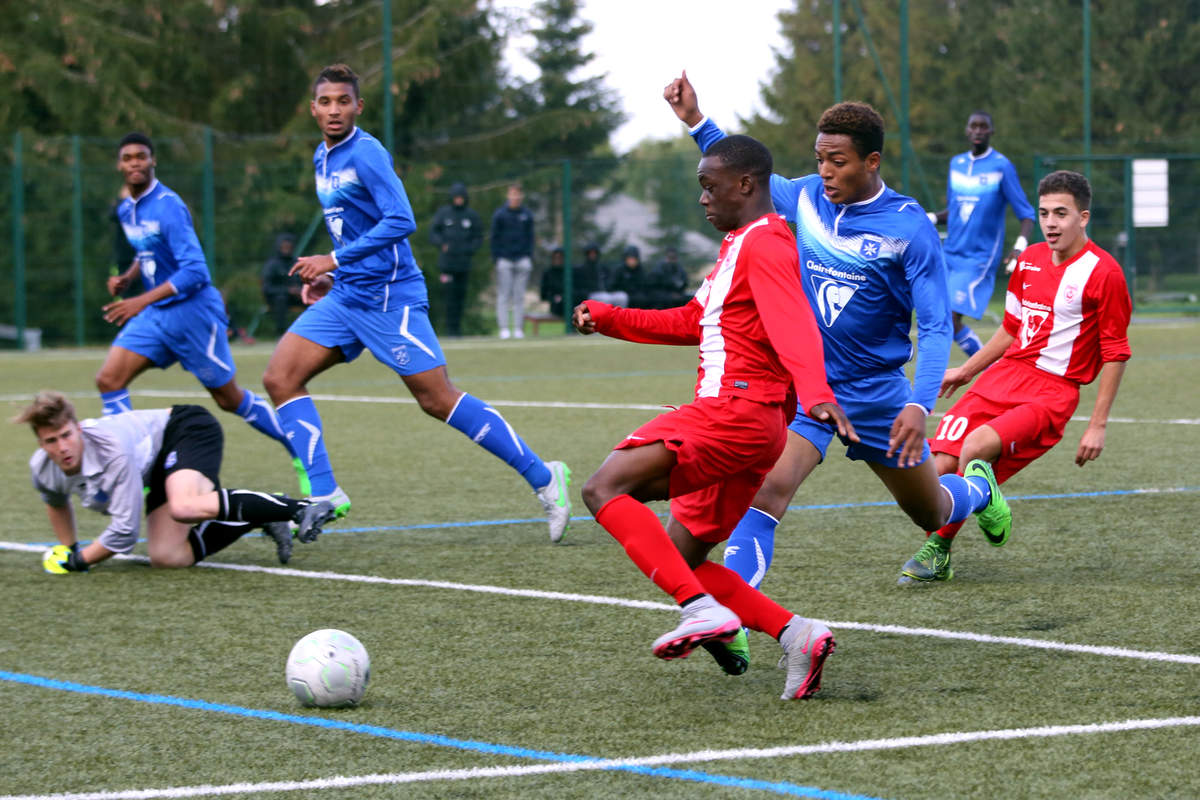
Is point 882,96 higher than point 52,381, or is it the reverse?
point 882,96

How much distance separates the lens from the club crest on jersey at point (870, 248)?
17.2 feet

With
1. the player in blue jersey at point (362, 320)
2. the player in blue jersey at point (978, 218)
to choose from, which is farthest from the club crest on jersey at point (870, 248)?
the player in blue jersey at point (978, 218)

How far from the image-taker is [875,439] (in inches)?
207

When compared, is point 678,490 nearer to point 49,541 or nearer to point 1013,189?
point 49,541

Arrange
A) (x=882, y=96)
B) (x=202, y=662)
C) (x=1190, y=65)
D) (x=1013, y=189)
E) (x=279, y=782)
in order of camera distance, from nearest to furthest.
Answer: (x=279, y=782)
(x=202, y=662)
(x=1013, y=189)
(x=1190, y=65)
(x=882, y=96)

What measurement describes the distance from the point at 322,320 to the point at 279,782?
3.98m

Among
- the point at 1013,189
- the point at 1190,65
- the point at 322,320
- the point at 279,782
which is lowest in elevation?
the point at 279,782

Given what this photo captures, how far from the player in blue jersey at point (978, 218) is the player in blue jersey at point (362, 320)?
688 cm

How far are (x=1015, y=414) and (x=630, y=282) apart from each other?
1722 centimetres

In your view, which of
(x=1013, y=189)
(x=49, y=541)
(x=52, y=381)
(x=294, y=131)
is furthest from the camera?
(x=294, y=131)

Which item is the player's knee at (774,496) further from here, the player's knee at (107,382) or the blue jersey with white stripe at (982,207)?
the blue jersey with white stripe at (982,207)

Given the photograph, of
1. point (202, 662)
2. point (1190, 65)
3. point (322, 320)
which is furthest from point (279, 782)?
point (1190, 65)

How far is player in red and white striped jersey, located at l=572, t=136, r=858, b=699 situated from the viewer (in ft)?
14.1

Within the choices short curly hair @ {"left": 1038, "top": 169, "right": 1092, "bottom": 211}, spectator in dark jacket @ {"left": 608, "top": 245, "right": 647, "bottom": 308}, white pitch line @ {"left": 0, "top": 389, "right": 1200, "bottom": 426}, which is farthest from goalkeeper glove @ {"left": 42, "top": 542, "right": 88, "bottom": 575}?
spectator in dark jacket @ {"left": 608, "top": 245, "right": 647, "bottom": 308}
